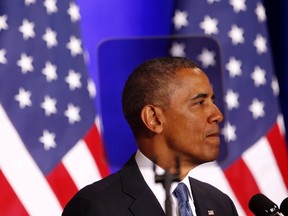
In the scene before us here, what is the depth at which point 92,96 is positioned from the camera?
7.97ft

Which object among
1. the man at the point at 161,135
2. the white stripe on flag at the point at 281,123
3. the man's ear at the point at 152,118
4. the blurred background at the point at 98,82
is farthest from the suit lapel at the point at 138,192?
the white stripe on flag at the point at 281,123

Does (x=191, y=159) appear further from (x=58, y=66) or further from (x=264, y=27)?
(x=264, y=27)

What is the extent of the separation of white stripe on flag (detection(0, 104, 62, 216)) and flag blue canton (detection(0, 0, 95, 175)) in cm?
2

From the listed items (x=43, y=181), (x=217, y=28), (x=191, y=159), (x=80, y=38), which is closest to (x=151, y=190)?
(x=191, y=159)

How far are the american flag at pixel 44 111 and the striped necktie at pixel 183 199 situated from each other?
0.58m

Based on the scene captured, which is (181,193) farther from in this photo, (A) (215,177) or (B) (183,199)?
(A) (215,177)

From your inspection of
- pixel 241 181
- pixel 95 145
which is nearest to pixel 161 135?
pixel 95 145

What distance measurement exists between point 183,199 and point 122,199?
0.53 ft

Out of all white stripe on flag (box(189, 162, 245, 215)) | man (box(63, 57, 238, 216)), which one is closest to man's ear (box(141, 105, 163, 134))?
man (box(63, 57, 238, 216))

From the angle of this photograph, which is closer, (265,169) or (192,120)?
(192,120)

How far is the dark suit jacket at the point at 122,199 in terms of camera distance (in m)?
1.83

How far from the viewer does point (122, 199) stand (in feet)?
6.13

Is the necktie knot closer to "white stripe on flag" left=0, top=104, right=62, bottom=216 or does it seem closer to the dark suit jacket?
the dark suit jacket

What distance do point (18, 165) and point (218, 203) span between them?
68cm
